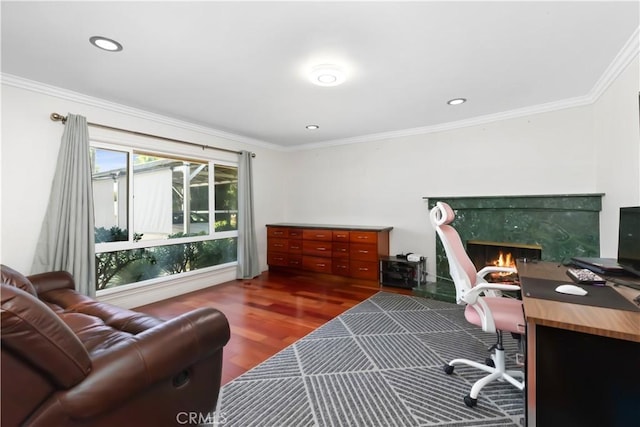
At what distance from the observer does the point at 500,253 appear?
373 cm

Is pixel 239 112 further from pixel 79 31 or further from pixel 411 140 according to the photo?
pixel 411 140

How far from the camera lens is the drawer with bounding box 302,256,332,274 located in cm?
476

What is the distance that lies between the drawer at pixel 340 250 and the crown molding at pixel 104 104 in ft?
7.98

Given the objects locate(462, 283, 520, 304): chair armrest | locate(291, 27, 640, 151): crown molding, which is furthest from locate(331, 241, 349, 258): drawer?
locate(462, 283, 520, 304): chair armrest

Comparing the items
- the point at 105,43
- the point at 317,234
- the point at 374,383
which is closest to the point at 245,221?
the point at 317,234

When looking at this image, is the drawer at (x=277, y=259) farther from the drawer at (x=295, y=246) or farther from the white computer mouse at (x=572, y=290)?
the white computer mouse at (x=572, y=290)

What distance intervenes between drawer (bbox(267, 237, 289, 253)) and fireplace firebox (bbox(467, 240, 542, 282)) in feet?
9.67

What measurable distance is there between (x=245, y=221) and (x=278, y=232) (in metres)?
0.71

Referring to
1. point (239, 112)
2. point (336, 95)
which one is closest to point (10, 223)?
point (239, 112)

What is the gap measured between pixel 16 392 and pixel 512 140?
472cm

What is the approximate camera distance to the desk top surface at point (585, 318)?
3.41 ft

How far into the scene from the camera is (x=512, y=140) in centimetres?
372

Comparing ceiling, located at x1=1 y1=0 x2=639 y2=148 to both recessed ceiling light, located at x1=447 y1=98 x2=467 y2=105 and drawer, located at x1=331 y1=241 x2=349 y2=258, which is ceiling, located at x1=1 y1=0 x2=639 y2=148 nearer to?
recessed ceiling light, located at x1=447 y1=98 x2=467 y2=105

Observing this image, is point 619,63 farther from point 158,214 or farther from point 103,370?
point 158,214
